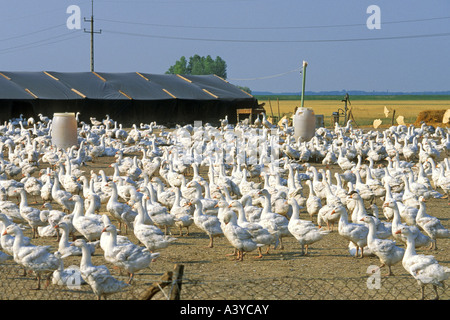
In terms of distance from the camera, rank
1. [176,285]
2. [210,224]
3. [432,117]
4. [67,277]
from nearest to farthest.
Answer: [176,285], [67,277], [210,224], [432,117]

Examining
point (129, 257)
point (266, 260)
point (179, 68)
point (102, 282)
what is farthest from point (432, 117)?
point (179, 68)

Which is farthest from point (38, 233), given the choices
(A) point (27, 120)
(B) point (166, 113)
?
(B) point (166, 113)

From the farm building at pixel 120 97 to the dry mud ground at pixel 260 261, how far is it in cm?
3051

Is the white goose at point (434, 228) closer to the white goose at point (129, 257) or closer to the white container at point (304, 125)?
the white goose at point (129, 257)

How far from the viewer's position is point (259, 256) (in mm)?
11586

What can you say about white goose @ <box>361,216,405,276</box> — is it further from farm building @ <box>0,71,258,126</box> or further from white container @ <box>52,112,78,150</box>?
farm building @ <box>0,71,258,126</box>

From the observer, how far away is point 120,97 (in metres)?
44.7

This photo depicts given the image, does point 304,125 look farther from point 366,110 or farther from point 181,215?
point 366,110

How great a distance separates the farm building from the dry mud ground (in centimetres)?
3051

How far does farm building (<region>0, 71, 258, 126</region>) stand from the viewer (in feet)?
136

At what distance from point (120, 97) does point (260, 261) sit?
34.9 m

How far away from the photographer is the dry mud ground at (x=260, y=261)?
34.0 feet

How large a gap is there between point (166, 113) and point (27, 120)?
1018cm
